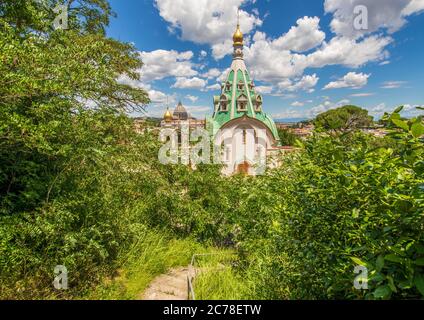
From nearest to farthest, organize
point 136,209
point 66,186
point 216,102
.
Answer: point 66,186
point 136,209
point 216,102

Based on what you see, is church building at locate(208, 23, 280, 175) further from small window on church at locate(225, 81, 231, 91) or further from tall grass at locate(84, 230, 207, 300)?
tall grass at locate(84, 230, 207, 300)

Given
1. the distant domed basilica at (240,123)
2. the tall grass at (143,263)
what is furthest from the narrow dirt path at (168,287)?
the distant domed basilica at (240,123)

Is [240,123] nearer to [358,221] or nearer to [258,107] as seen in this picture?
[258,107]

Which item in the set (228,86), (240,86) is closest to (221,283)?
(240,86)

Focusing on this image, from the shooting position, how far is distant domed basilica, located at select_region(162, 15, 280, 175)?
88.0 ft

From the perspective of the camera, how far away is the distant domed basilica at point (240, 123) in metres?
26.8

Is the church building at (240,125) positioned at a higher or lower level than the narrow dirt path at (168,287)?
higher

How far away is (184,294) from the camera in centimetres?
537

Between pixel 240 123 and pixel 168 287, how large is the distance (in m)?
22.5

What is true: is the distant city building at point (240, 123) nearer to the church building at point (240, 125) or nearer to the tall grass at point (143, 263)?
the church building at point (240, 125)

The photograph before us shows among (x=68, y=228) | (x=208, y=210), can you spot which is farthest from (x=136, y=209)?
(x=68, y=228)

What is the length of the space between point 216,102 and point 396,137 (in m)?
29.5

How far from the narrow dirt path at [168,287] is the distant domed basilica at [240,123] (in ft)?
65.1
